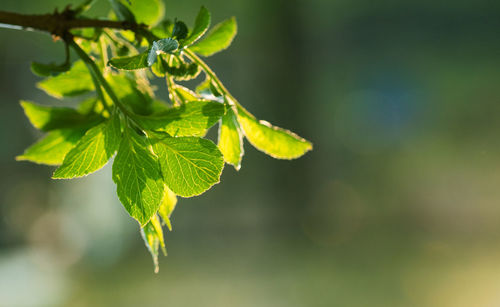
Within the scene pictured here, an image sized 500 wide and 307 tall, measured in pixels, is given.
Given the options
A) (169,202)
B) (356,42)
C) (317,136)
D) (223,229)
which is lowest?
(223,229)

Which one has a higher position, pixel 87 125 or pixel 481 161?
pixel 87 125

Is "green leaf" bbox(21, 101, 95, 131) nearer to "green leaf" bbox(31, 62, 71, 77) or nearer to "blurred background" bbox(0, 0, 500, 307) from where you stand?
"green leaf" bbox(31, 62, 71, 77)

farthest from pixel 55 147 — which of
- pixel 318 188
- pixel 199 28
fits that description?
pixel 318 188

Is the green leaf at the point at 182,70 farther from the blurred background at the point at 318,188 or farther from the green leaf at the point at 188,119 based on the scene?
the blurred background at the point at 318,188

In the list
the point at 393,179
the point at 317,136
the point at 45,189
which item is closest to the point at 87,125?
the point at 45,189

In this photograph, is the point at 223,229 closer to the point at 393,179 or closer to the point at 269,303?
the point at 269,303

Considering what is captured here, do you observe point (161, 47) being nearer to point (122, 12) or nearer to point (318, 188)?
point (122, 12)
